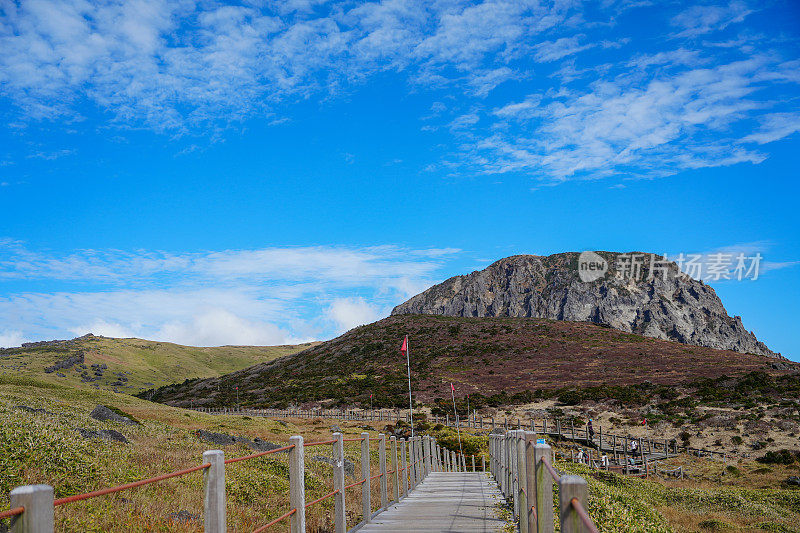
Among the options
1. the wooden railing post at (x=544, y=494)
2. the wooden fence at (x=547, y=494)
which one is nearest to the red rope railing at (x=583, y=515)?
the wooden fence at (x=547, y=494)

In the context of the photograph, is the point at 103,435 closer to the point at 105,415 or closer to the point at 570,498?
the point at 105,415

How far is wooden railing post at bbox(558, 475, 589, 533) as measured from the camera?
8.45 ft

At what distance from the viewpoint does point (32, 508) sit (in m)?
A: 2.62

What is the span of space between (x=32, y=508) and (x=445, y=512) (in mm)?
8994

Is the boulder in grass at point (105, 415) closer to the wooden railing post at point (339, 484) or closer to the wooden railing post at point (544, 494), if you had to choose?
the wooden railing post at point (339, 484)

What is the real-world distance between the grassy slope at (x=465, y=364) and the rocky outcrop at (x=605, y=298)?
47.9 m

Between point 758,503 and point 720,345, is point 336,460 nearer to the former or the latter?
point 758,503

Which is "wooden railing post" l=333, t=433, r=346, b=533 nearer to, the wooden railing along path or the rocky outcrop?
the wooden railing along path

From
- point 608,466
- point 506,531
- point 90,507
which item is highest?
point 90,507

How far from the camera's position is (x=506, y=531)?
8.51 metres

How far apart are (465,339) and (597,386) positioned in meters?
34.1

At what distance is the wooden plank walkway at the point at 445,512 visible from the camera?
29.8 ft

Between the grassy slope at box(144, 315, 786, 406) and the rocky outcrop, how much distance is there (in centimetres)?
4785

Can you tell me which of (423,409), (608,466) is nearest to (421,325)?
(423,409)
